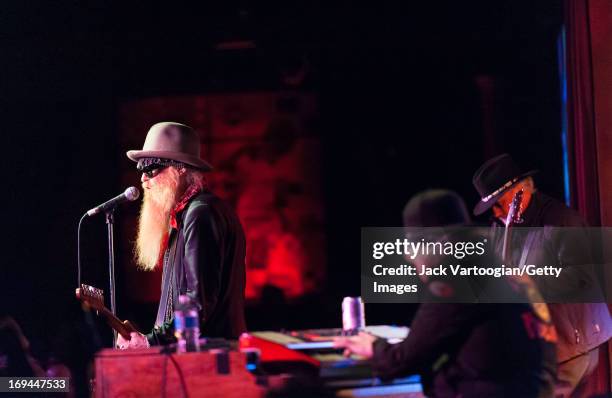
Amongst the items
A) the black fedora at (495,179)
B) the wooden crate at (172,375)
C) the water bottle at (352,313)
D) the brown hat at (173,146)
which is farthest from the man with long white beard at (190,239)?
the black fedora at (495,179)

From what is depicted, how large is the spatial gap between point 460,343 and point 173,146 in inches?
65.8

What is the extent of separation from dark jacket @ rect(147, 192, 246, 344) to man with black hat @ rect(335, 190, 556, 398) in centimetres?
86

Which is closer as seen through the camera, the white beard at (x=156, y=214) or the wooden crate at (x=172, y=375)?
the wooden crate at (x=172, y=375)

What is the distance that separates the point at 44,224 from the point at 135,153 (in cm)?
261

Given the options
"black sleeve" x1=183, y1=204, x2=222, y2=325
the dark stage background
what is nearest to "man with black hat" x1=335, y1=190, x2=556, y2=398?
"black sleeve" x1=183, y1=204, x2=222, y2=325

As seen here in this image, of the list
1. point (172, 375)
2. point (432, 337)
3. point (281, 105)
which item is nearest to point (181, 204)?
point (172, 375)

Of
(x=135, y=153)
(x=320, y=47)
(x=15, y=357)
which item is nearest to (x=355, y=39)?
(x=320, y=47)

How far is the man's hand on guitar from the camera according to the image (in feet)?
10.4

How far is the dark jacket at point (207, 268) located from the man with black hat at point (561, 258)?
1.37 meters

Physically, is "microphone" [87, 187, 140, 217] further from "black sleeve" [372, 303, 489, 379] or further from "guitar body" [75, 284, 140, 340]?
"black sleeve" [372, 303, 489, 379]

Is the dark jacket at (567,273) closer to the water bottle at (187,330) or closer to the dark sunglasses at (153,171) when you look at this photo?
the water bottle at (187,330)

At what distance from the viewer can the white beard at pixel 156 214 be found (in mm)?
3586

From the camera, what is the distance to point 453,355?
2615 millimetres

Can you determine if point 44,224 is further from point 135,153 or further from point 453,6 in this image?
point 453,6
